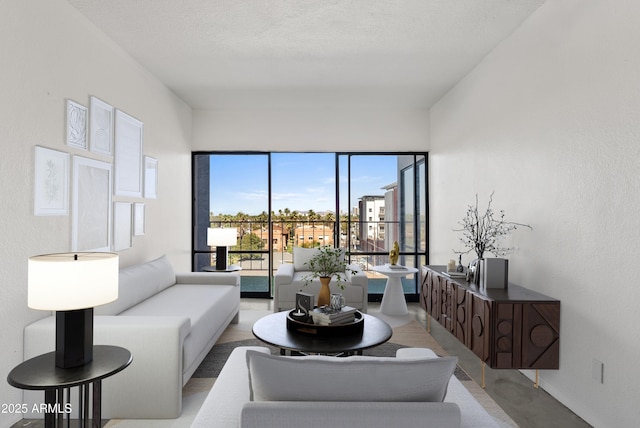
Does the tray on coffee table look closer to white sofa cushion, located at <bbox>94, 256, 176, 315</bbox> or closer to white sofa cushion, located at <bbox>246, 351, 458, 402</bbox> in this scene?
white sofa cushion, located at <bbox>94, 256, 176, 315</bbox>

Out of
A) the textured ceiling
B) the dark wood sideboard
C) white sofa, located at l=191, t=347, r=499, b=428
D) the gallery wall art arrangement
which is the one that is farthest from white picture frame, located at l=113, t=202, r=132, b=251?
the dark wood sideboard

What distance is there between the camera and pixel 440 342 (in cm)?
388

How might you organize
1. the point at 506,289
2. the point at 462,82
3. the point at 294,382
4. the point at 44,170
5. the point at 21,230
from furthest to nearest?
the point at 462,82, the point at 506,289, the point at 44,170, the point at 21,230, the point at 294,382

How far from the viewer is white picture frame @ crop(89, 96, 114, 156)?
318 cm

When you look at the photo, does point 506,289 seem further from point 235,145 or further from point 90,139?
point 235,145

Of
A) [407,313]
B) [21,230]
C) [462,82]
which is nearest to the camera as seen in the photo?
[21,230]

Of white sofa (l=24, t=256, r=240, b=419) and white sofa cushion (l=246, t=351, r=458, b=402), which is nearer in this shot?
white sofa cushion (l=246, t=351, r=458, b=402)

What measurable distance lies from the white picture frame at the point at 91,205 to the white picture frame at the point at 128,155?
17 centimetres

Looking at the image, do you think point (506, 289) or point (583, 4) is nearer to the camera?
point (583, 4)

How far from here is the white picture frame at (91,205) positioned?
298 centimetres

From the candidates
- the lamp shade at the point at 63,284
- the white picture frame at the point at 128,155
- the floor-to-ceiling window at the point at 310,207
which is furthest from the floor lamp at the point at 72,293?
the floor-to-ceiling window at the point at 310,207

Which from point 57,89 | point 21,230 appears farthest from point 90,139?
point 21,230

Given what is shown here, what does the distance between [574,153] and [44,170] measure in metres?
3.55

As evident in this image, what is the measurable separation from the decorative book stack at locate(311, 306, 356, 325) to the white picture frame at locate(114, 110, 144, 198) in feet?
7.20
